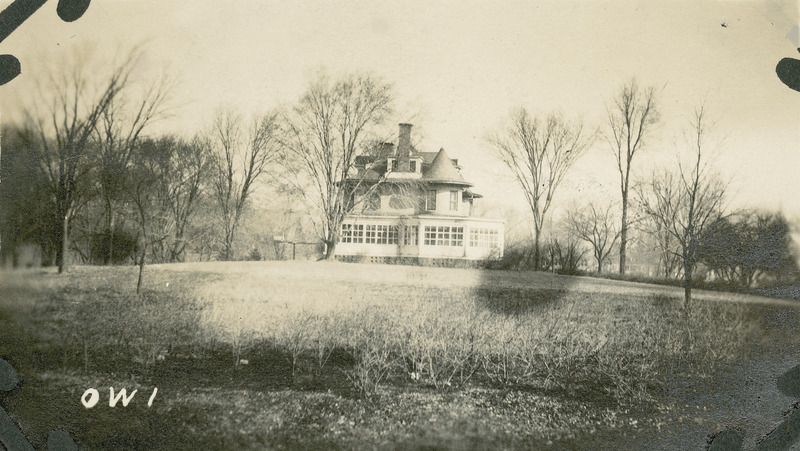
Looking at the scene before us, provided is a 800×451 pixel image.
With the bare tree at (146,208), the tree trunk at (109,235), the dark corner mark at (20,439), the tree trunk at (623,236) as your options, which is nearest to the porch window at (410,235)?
the tree trunk at (623,236)

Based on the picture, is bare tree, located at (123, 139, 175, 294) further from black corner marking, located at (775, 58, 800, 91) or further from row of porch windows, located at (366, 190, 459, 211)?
black corner marking, located at (775, 58, 800, 91)

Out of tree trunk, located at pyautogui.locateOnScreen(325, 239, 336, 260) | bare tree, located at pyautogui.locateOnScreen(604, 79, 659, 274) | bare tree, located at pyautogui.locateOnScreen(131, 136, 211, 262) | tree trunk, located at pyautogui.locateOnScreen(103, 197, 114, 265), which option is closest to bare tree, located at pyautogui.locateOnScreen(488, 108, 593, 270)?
bare tree, located at pyautogui.locateOnScreen(604, 79, 659, 274)

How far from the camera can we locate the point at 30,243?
2443mm

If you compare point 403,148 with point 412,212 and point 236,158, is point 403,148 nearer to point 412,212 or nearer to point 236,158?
point 412,212

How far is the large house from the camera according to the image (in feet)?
7.26

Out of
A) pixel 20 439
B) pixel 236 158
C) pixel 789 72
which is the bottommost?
pixel 20 439

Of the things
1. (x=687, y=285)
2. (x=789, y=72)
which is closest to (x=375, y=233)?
(x=687, y=285)

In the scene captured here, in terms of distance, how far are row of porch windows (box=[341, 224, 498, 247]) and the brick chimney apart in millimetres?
264

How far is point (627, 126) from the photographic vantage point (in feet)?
7.51

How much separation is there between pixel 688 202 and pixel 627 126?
432mm

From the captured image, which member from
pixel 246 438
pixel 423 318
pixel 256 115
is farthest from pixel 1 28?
pixel 423 318

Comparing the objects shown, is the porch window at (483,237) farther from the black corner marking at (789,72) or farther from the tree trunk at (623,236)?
the black corner marking at (789,72)

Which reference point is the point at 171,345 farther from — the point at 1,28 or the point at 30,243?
the point at 1,28

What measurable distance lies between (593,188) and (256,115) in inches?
61.3
